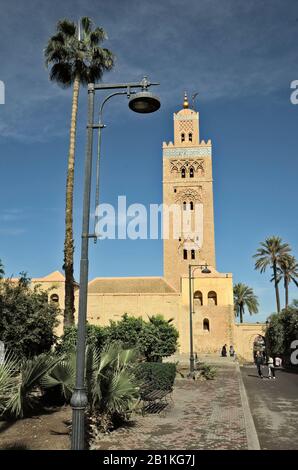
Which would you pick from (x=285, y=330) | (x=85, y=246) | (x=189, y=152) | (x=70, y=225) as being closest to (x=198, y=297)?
(x=285, y=330)

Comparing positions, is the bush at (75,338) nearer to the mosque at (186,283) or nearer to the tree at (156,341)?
the tree at (156,341)

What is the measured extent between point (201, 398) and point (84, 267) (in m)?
10.9

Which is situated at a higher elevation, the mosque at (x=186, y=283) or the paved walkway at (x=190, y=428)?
the mosque at (x=186, y=283)

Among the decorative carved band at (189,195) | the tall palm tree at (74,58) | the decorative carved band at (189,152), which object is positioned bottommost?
the tall palm tree at (74,58)

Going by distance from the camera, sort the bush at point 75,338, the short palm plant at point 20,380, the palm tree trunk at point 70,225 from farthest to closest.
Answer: the bush at point 75,338 < the palm tree trunk at point 70,225 < the short palm plant at point 20,380

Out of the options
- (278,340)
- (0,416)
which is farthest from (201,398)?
(278,340)

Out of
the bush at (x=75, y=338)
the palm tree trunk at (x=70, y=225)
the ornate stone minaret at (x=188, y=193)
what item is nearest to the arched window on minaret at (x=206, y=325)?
the ornate stone minaret at (x=188, y=193)

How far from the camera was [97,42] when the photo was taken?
19.8 m

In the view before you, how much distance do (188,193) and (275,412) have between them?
141 feet

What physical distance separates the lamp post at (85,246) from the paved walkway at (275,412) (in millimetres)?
4556

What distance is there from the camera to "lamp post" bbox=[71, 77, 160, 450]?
5875 mm

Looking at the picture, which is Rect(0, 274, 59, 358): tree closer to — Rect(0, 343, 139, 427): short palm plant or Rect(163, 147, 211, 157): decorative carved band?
Rect(0, 343, 139, 427): short palm plant

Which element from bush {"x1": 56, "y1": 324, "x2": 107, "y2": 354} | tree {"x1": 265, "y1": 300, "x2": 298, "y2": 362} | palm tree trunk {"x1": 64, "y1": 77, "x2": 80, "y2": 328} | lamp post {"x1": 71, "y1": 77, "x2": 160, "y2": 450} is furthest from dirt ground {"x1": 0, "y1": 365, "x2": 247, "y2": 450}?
tree {"x1": 265, "y1": 300, "x2": 298, "y2": 362}

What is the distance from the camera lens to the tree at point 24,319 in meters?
15.8
